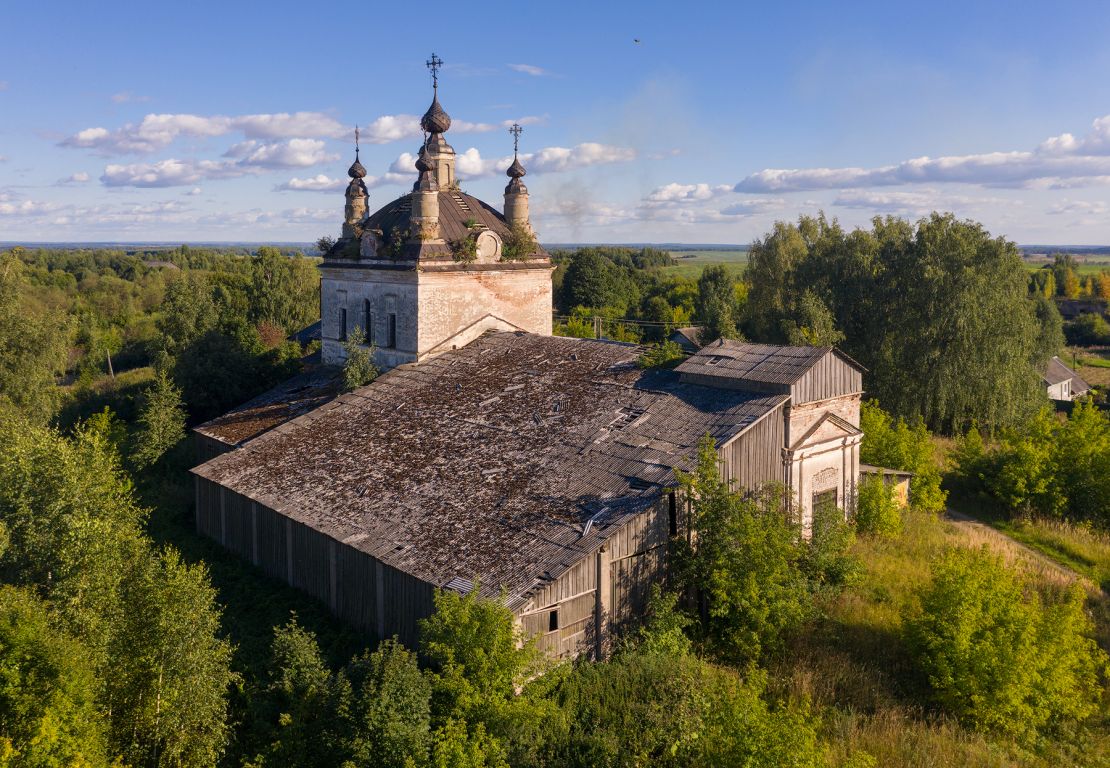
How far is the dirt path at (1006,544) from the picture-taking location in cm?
1888

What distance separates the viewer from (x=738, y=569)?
1454 cm

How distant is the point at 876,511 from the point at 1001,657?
7.33 meters

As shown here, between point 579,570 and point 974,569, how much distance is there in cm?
666

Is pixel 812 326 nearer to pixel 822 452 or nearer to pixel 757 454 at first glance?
pixel 822 452

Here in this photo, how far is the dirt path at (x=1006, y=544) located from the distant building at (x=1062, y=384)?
4102 cm

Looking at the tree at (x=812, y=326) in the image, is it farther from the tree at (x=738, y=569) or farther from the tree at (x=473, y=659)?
the tree at (x=473, y=659)

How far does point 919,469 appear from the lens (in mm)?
23078

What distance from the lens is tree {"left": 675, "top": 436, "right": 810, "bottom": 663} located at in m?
14.2

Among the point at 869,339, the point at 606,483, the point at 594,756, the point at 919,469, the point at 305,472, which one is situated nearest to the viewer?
the point at 594,756

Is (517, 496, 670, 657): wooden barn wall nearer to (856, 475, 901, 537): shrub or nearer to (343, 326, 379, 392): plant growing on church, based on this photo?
(856, 475, 901, 537): shrub

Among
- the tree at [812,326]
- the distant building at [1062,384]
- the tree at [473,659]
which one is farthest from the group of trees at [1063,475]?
the distant building at [1062,384]

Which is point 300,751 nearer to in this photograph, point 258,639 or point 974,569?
point 258,639

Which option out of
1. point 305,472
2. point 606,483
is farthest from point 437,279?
point 606,483

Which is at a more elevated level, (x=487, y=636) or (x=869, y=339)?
(x=869, y=339)
